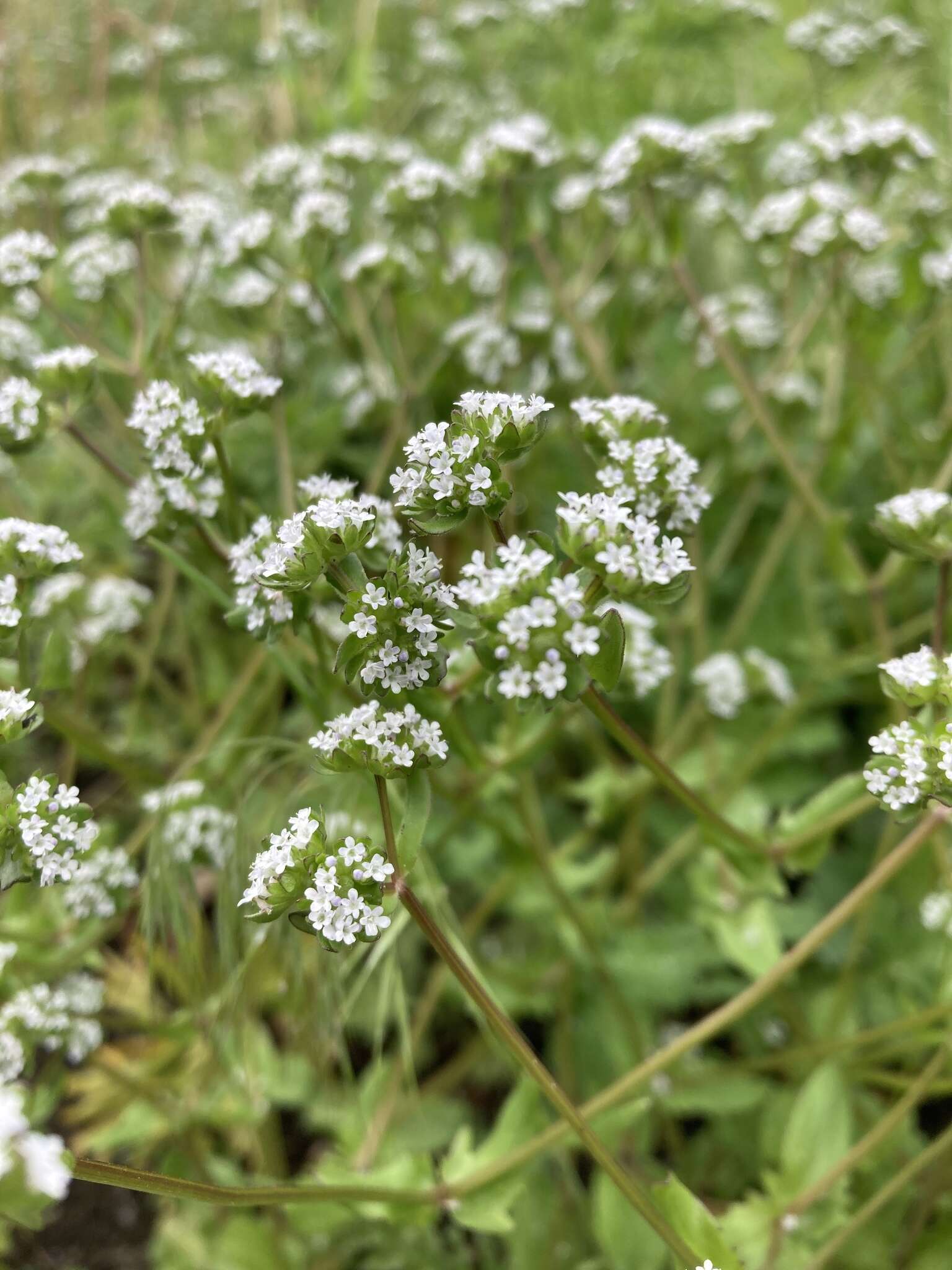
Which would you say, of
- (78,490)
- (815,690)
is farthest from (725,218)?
(78,490)

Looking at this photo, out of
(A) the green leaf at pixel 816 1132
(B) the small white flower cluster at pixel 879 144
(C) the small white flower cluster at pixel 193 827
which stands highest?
(B) the small white flower cluster at pixel 879 144

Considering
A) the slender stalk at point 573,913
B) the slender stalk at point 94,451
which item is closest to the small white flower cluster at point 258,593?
the slender stalk at point 94,451

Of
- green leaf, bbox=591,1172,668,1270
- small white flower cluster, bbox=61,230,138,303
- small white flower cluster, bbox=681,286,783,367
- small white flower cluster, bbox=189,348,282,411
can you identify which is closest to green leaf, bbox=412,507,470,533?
small white flower cluster, bbox=189,348,282,411

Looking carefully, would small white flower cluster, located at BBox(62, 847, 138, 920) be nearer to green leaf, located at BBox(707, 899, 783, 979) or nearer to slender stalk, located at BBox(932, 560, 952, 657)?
green leaf, located at BBox(707, 899, 783, 979)

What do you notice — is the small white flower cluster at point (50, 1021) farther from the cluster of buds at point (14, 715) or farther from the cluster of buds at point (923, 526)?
the cluster of buds at point (923, 526)

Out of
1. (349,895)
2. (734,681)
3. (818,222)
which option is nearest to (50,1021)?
(349,895)
